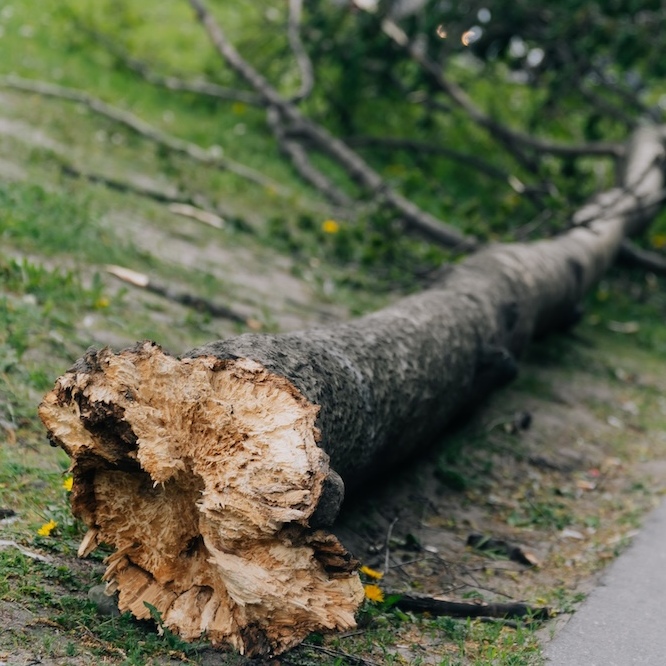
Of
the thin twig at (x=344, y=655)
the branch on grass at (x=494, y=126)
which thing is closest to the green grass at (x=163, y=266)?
the thin twig at (x=344, y=655)

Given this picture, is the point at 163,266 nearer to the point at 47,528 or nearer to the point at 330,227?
the point at 330,227

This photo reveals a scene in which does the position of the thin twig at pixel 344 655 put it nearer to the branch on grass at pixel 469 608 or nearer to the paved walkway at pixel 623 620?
the branch on grass at pixel 469 608

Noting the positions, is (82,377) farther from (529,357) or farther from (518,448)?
(529,357)

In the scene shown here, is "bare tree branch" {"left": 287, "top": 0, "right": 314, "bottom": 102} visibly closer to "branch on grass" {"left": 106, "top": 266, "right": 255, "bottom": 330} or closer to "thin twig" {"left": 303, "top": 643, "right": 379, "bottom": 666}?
"branch on grass" {"left": 106, "top": 266, "right": 255, "bottom": 330}

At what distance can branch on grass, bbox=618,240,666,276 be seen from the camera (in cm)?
770

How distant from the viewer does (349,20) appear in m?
9.02

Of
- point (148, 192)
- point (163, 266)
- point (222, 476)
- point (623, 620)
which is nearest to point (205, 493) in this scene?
point (222, 476)

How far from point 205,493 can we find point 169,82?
7354 millimetres

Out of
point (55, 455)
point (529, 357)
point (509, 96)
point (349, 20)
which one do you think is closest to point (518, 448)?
point (529, 357)

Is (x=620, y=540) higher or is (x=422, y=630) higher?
(x=620, y=540)

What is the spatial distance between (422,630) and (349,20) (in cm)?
745

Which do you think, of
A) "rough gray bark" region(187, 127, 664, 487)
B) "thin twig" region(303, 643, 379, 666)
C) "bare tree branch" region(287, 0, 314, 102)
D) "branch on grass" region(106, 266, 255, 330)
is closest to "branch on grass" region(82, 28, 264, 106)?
"bare tree branch" region(287, 0, 314, 102)

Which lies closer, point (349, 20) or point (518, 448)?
point (518, 448)

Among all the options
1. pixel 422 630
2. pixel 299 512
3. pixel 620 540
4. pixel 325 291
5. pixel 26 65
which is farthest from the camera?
pixel 26 65
